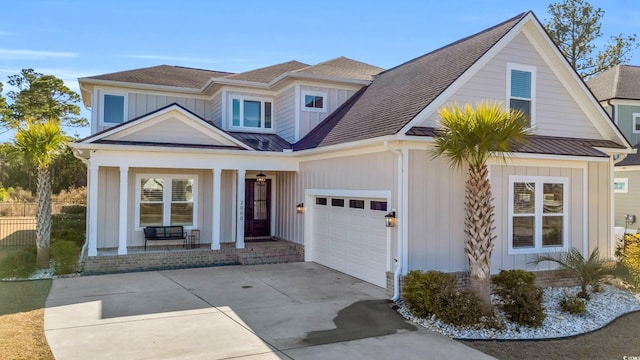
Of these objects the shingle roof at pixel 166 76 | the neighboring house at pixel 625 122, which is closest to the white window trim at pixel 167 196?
the shingle roof at pixel 166 76

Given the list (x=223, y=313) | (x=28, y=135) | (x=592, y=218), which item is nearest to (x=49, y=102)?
(x=28, y=135)

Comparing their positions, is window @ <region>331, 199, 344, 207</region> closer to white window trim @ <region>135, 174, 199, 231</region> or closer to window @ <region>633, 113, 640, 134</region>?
white window trim @ <region>135, 174, 199, 231</region>

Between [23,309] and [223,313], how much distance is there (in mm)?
3733

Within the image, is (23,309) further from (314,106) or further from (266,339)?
(314,106)

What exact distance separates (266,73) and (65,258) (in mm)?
9695

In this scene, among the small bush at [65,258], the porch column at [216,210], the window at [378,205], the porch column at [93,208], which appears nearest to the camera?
the window at [378,205]

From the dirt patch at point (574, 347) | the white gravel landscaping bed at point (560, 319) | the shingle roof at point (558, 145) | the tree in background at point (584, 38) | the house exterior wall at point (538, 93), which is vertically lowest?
the dirt patch at point (574, 347)

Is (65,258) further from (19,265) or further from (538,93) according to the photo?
(538,93)

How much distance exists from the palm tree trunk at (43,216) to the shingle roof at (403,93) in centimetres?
719

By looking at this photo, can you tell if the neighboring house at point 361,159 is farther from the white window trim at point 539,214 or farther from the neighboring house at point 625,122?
the neighboring house at point 625,122

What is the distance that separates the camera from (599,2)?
32656 millimetres

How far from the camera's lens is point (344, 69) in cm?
1769

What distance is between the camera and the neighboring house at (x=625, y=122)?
19.2 meters

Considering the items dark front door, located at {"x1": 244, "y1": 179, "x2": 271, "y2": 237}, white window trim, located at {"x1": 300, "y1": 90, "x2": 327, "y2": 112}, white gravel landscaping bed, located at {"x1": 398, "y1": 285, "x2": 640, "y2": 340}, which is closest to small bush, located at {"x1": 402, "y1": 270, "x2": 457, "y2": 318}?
white gravel landscaping bed, located at {"x1": 398, "y1": 285, "x2": 640, "y2": 340}
